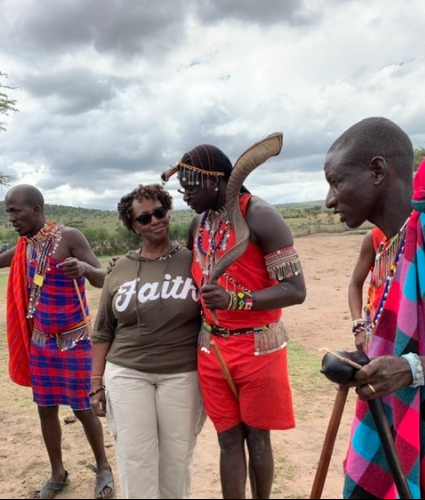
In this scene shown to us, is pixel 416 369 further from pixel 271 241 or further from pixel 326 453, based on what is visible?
pixel 271 241

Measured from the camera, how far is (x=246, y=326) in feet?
7.75

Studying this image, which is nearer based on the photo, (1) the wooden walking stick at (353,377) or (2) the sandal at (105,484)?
(1) the wooden walking stick at (353,377)

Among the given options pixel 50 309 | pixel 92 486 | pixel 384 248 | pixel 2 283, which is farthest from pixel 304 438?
pixel 2 283

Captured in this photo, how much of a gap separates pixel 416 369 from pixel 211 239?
1.24 m

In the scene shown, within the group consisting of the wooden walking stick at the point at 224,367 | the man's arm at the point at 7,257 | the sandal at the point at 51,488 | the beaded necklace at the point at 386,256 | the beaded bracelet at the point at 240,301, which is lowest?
the sandal at the point at 51,488

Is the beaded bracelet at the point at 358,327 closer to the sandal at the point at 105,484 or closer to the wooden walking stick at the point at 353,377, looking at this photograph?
the wooden walking stick at the point at 353,377

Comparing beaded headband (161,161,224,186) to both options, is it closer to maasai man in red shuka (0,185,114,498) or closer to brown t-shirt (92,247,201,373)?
brown t-shirt (92,247,201,373)

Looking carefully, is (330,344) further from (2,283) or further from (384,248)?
(2,283)

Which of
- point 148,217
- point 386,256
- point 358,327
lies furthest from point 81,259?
point 386,256

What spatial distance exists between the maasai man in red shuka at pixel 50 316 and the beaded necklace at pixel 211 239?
986mm

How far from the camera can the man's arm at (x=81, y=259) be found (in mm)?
3141

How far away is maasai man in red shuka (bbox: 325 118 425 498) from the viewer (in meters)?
1.44

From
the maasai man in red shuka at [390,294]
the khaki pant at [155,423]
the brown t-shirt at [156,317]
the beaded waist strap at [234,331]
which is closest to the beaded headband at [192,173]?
the brown t-shirt at [156,317]

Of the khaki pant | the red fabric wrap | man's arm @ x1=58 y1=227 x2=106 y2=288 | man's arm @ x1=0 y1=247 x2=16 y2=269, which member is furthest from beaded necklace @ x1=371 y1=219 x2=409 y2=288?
man's arm @ x1=0 y1=247 x2=16 y2=269
